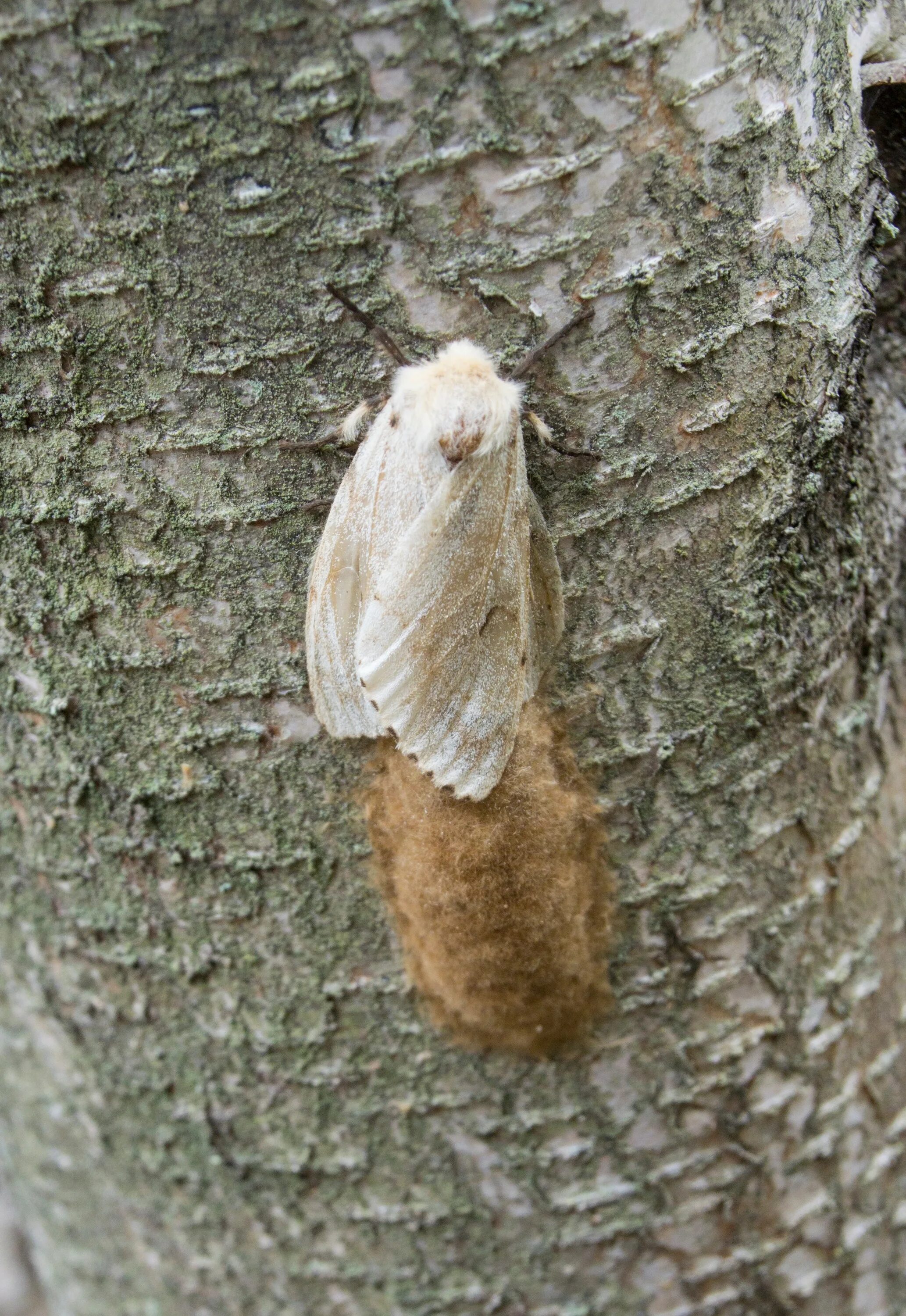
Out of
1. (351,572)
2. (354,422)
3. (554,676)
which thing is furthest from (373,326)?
(554,676)

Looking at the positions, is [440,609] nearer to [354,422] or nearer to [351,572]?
[351,572]

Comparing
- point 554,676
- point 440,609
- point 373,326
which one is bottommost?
point 554,676

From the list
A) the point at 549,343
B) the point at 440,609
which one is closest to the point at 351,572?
the point at 440,609

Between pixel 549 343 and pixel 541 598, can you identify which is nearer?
pixel 549 343

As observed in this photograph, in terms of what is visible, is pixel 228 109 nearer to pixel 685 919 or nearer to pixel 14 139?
pixel 14 139

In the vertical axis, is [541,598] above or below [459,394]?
below

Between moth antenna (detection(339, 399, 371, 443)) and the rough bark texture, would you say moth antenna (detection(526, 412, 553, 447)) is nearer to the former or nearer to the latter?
the rough bark texture

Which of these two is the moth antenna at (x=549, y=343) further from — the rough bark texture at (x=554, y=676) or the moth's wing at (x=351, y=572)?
the moth's wing at (x=351, y=572)
